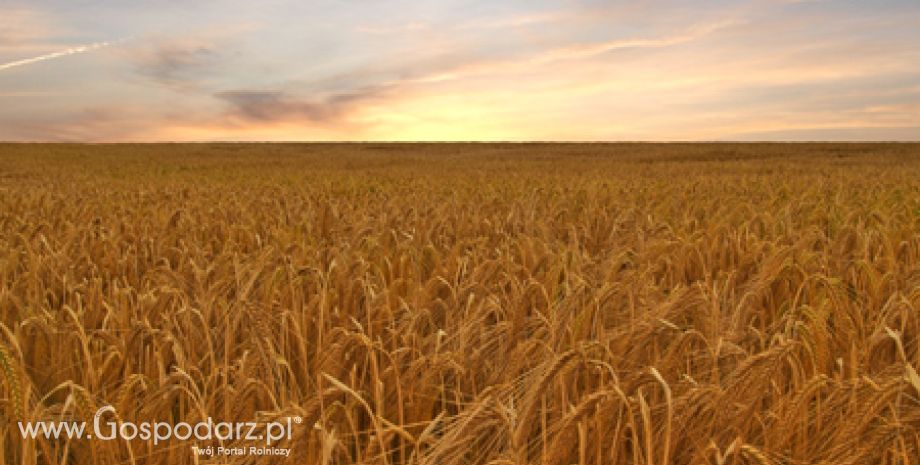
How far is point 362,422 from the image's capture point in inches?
63.9

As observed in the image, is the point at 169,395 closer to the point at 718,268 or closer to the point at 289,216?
the point at 718,268

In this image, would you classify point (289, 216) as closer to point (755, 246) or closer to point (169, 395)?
point (755, 246)

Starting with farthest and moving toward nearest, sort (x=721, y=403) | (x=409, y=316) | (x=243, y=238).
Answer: (x=243, y=238) < (x=409, y=316) < (x=721, y=403)

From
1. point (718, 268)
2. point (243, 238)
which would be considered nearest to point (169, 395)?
point (718, 268)

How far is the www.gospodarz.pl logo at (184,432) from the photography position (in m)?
1.31

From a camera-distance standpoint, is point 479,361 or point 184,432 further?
point 479,361

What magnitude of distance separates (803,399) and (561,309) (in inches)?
30.9

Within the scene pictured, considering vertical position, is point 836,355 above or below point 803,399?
below

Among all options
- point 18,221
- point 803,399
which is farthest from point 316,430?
point 18,221

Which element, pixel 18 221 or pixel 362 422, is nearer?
pixel 362 422

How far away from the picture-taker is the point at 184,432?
4.92 ft

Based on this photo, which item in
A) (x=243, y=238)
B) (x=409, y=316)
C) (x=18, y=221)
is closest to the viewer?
(x=409, y=316)

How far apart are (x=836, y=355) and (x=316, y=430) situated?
5.16 ft

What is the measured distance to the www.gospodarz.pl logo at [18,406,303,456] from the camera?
1.31 m
